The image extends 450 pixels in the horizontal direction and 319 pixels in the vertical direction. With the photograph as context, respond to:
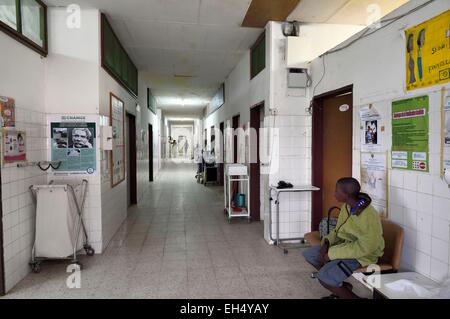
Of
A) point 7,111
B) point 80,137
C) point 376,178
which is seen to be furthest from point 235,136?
point 7,111

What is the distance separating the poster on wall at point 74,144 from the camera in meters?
3.49

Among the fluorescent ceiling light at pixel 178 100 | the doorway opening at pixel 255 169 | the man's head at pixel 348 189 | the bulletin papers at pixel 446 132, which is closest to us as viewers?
the bulletin papers at pixel 446 132

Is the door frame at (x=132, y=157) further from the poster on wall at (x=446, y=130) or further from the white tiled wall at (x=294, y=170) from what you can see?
the poster on wall at (x=446, y=130)

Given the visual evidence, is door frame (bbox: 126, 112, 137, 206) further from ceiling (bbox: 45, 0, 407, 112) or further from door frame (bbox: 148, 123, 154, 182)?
door frame (bbox: 148, 123, 154, 182)

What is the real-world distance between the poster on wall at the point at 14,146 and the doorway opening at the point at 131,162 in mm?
2812

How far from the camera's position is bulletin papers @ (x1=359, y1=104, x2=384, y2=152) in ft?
8.68

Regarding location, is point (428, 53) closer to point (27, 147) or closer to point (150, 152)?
point (27, 147)

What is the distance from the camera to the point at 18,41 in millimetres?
2859

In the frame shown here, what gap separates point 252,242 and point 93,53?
10.4 ft

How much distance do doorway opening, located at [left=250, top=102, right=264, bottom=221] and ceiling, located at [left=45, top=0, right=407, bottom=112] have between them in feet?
3.76

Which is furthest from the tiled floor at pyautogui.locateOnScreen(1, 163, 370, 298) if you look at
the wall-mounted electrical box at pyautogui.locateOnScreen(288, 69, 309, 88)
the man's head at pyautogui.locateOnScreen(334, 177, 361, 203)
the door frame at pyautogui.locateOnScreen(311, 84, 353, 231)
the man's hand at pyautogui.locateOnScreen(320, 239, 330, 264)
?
the wall-mounted electrical box at pyautogui.locateOnScreen(288, 69, 309, 88)

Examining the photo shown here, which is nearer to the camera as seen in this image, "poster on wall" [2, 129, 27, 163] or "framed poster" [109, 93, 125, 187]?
"poster on wall" [2, 129, 27, 163]

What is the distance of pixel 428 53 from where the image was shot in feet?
6.93

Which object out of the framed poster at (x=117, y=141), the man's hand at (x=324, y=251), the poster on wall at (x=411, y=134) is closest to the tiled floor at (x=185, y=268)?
the man's hand at (x=324, y=251)
